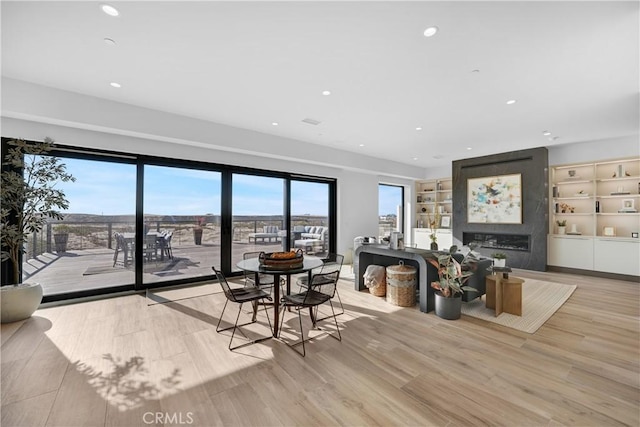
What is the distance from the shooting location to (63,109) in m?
3.45

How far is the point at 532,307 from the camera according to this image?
387 cm

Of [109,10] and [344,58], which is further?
[344,58]

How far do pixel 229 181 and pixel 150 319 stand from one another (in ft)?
9.49

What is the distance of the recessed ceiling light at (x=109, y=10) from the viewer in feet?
6.76

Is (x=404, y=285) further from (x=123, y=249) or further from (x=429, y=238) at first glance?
(x=429, y=238)

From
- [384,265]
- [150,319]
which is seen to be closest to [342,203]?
[384,265]

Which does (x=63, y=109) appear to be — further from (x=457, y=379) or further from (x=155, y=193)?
(x=457, y=379)

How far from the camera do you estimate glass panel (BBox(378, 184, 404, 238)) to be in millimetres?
8570

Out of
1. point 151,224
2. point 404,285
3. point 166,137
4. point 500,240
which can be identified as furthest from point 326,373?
point 500,240

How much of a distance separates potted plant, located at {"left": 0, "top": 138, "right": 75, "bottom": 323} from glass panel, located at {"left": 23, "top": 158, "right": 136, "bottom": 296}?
1.01 ft

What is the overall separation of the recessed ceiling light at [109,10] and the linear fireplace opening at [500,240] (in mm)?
8120

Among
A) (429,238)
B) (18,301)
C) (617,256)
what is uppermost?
(429,238)

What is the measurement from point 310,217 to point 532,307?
4603 millimetres

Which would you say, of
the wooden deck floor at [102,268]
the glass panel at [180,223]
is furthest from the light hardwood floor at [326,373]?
the glass panel at [180,223]
